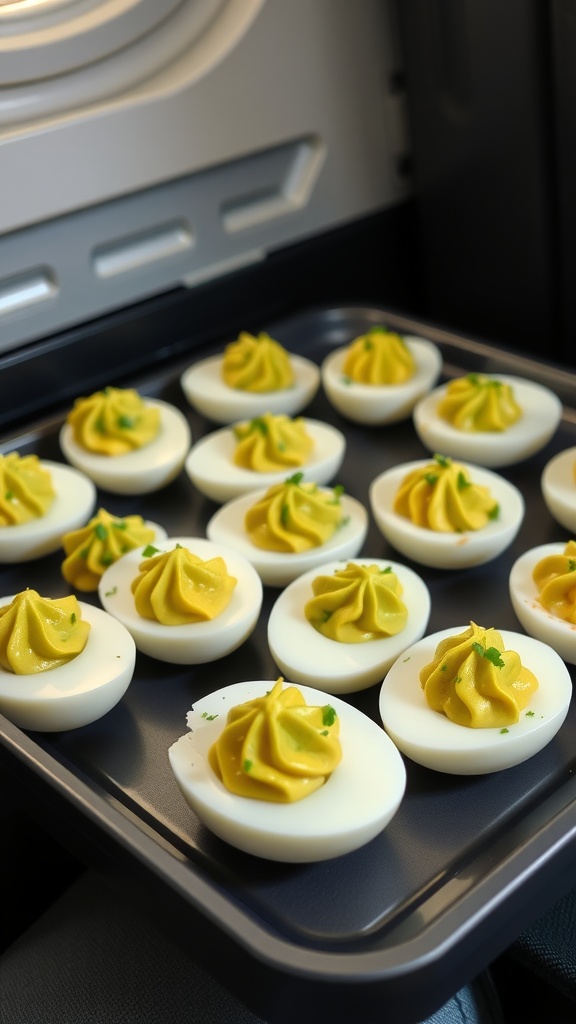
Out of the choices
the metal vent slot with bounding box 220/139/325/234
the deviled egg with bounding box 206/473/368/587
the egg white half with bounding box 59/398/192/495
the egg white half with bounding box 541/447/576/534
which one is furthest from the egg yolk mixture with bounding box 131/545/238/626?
the metal vent slot with bounding box 220/139/325/234

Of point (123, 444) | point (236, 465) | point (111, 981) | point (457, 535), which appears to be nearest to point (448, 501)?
point (457, 535)

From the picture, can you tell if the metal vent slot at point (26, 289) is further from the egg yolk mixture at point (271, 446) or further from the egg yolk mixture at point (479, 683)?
the egg yolk mixture at point (479, 683)

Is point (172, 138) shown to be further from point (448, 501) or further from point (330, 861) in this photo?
point (330, 861)

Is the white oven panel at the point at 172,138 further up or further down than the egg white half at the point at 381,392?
further up

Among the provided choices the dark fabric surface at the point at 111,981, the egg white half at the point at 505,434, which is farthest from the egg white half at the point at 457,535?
the dark fabric surface at the point at 111,981

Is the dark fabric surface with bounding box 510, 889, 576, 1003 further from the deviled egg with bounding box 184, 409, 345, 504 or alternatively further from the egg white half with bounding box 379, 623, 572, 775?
the deviled egg with bounding box 184, 409, 345, 504
